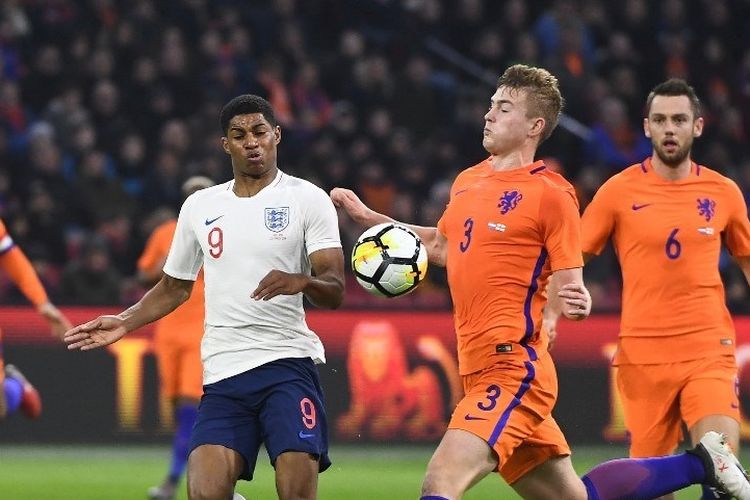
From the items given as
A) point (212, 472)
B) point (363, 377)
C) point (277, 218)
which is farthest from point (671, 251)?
point (363, 377)

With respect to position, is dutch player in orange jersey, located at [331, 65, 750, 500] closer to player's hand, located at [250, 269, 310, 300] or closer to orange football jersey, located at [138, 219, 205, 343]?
player's hand, located at [250, 269, 310, 300]

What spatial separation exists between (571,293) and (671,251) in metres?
1.51

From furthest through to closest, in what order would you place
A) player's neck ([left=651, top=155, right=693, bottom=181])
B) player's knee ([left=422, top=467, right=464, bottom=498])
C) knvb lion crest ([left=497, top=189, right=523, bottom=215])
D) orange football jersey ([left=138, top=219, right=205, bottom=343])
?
orange football jersey ([left=138, top=219, right=205, bottom=343]) → player's neck ([left=651, top=155, right=693, bottom=181]) → knvb lion crest ([left=497, top=189, right=523, bottom=215]) → player's knee ([left=422, top=467, right=464, bottom=498])

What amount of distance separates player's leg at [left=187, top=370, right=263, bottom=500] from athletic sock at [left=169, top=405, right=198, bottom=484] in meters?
3.94

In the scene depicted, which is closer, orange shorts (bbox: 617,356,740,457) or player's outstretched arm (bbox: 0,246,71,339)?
orange shorts (bbox: 617,356,740,457)

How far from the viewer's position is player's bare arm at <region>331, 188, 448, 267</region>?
22.3 feet

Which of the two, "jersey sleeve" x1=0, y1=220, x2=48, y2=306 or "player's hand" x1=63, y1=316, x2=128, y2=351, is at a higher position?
"jersey sleeve" x1=0, y1=220, x2=48, y2=306

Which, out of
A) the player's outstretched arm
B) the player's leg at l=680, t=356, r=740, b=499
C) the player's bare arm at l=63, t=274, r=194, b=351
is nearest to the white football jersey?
the player's bare arm at l=63, t=274, r=194, b=351

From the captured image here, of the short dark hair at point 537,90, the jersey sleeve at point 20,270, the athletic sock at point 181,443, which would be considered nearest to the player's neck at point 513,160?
the short dark hair at point 537,90

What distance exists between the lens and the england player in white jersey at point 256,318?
621 centimetres

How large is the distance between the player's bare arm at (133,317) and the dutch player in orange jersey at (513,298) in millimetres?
1204

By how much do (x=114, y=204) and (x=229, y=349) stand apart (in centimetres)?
869

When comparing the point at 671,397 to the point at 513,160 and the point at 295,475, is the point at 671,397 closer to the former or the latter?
the point at 513,160

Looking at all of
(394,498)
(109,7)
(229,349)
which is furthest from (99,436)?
(229,349)
